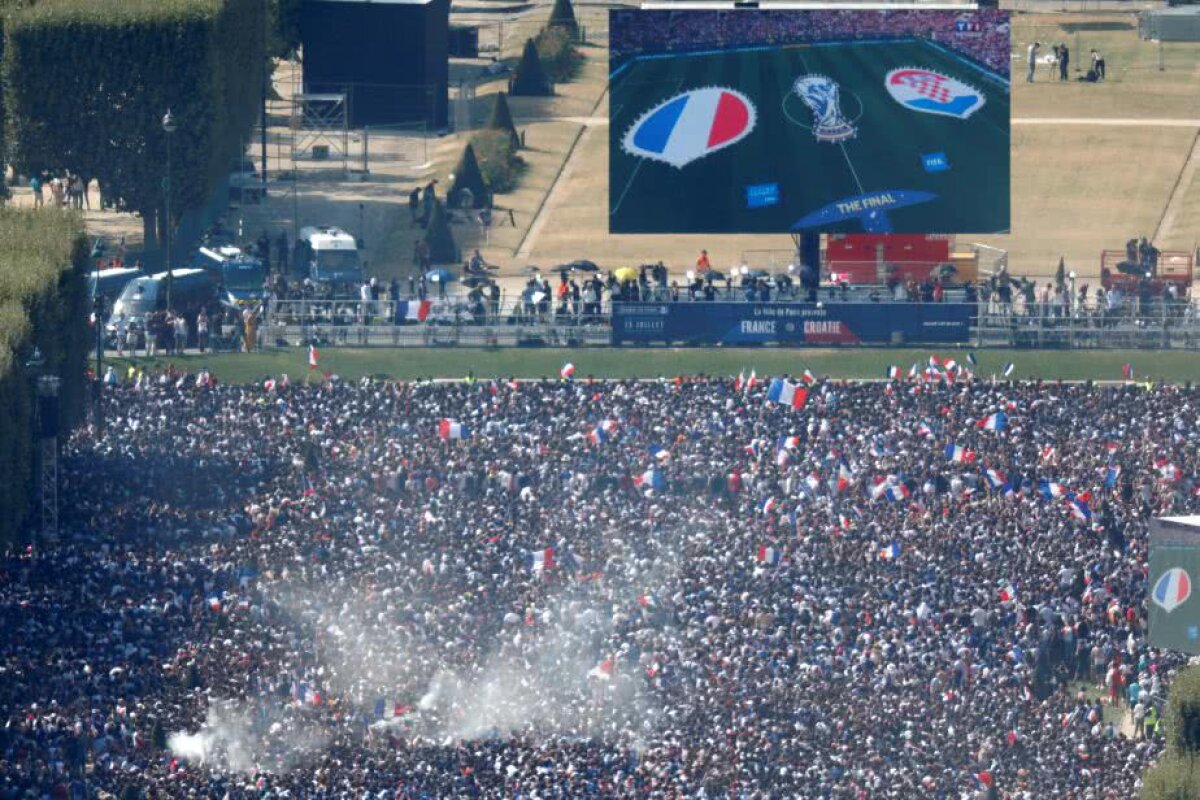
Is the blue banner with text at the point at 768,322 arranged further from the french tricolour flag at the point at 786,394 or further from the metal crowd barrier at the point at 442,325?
the french tricolour flag at the point at 786,394

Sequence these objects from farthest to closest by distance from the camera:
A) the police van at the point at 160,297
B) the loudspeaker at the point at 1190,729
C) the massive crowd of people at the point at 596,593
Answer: the police van at the point at 160,297 < the massive crowd of people at the point at 596,593 < the loudspeaker at the point at 1190,729

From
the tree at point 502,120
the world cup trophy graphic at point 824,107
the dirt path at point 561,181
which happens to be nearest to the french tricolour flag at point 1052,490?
the world cup trophy graphic at point 824,107

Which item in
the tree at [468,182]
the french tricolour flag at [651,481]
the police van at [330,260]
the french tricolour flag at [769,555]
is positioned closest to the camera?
the french tricolour flag at [769,555]

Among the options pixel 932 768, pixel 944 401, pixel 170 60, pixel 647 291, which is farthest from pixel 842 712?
pixel 170 60

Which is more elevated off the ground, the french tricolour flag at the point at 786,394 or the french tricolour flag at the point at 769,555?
the french tricolour flag at the point at 786,394

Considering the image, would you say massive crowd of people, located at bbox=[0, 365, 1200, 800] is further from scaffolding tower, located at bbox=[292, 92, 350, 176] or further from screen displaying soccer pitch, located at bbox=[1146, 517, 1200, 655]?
scaffolding tower, located at bbox=[292, 92, 350, 176]

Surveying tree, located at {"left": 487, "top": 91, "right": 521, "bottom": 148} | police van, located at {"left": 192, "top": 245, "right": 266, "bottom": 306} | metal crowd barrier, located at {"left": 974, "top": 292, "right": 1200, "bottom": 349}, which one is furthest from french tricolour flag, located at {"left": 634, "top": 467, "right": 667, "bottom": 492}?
→ tree, located at {"left": 487, "top": 91, "right": 521, "bottom": 148}
